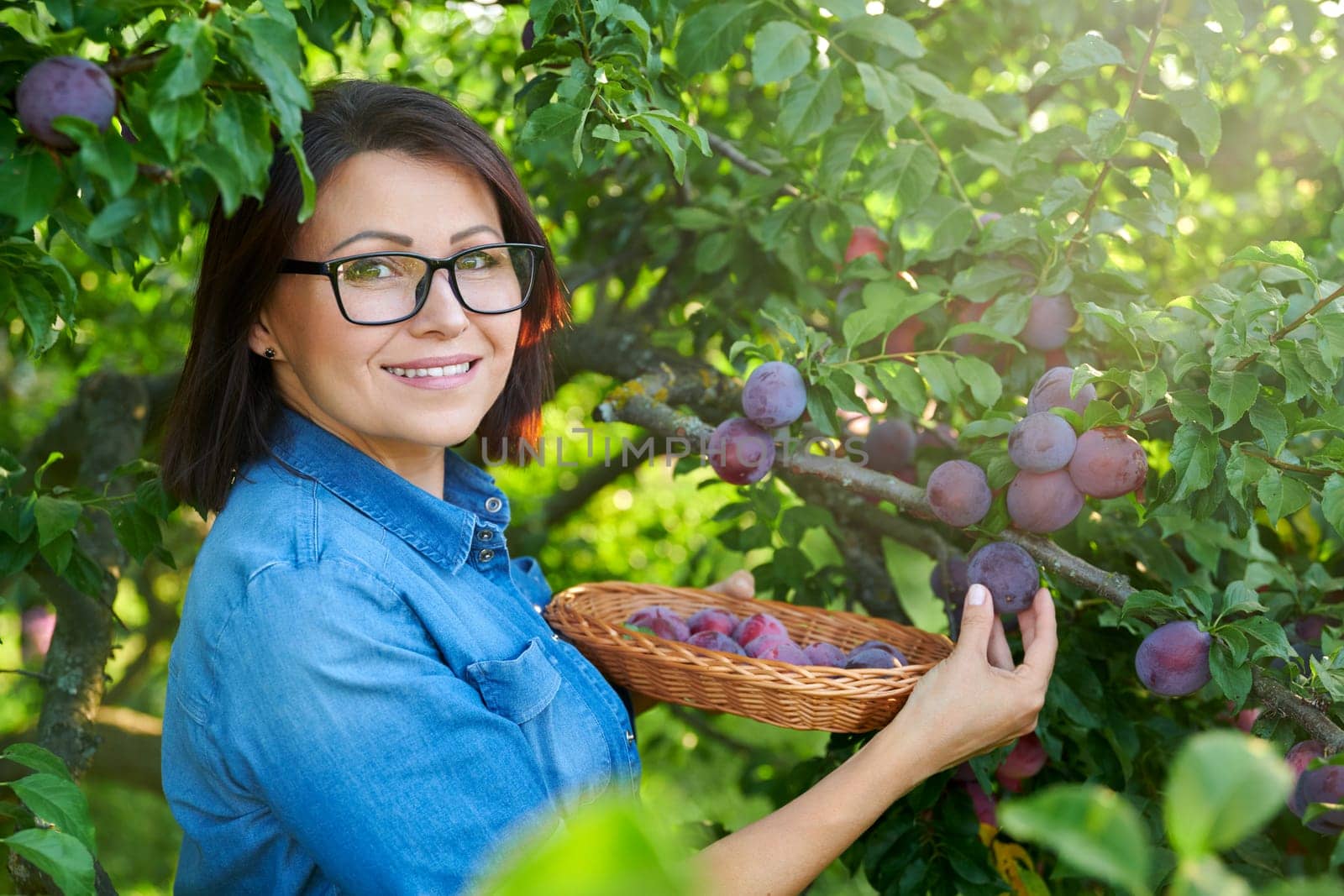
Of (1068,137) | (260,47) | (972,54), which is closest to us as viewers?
(260,47)

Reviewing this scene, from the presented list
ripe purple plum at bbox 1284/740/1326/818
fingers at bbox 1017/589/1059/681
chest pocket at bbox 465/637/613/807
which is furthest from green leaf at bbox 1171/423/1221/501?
chest pocket at bbox 465/637/613/807

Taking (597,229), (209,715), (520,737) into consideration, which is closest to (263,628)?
(209,715)

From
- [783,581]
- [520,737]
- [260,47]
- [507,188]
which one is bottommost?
[783,581]

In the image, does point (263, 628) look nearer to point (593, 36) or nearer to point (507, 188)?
point (507, 188)

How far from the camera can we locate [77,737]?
6.12 ft

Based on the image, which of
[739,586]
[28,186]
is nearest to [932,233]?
[739,586]

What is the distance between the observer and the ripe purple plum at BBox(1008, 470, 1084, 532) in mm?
1467

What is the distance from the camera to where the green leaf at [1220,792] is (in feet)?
1.38

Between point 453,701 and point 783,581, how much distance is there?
3.89ft

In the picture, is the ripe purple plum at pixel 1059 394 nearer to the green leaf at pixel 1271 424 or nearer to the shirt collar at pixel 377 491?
the green leaf at pixel 1271 424

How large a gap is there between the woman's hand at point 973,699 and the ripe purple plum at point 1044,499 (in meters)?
0.15

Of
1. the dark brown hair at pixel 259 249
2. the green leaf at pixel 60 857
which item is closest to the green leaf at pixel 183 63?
the dark brown hair at pixel 259 249

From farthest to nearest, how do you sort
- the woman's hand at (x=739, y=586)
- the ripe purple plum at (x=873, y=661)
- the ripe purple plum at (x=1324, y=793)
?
the woman's hand at (x=739, y=586)
the ripe purple plum at (x=873, y=661)
the ripe purple plum at (x=1324, y=793)

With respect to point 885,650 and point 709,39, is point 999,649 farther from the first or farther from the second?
point 709,39
